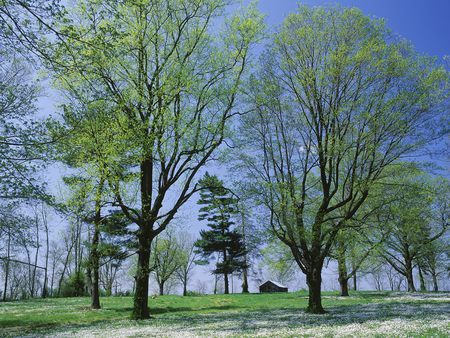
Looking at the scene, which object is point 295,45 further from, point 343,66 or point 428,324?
point 428,324

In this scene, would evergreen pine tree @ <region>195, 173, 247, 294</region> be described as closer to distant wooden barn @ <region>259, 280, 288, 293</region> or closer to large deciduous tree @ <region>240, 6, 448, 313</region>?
distant wooden barn @ <region>259, 280, 288, 293</region>

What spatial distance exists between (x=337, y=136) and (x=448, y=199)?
35.6m

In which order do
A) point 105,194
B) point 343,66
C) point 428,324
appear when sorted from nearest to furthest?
point 428,324
point 105,194
point 343,66

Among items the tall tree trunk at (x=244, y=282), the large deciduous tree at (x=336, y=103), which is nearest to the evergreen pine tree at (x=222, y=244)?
the tall tree trunk at (x=244, y=282)

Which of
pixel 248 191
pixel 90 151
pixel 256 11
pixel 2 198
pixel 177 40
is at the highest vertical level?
pixel 256 11

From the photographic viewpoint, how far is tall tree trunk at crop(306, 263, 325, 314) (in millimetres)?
23422

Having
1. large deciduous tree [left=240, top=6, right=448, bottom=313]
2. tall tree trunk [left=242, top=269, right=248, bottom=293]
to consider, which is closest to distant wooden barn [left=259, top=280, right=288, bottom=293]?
tall tree trunk [left=242, top=269, right=248, bottom=293]

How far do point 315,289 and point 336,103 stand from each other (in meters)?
12.2

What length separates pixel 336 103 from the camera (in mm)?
24734

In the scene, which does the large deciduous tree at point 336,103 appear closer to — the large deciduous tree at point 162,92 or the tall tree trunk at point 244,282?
the large deciduous tree at point 162,92

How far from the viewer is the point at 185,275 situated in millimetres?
82875

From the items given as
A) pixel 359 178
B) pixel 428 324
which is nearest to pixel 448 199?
pixel 359 178

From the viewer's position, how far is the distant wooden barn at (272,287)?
66750 millimetres

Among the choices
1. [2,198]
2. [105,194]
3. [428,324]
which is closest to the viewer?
[428,324]
